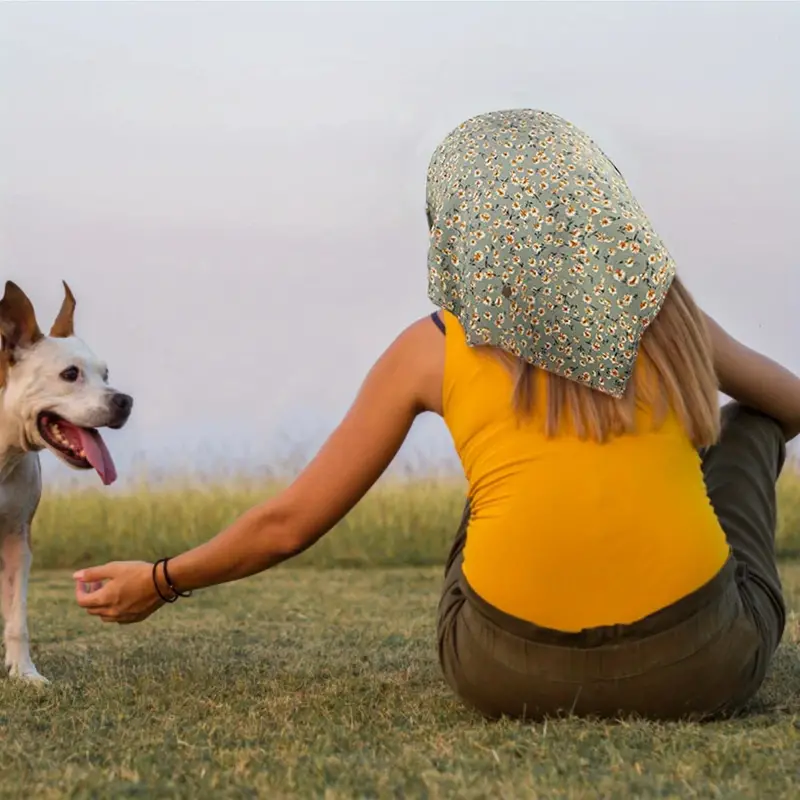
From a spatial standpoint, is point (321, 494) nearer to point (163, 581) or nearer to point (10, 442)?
point (163, 581)

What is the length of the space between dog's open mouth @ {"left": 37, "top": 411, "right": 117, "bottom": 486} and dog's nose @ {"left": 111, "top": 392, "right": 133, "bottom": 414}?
105 millimetres

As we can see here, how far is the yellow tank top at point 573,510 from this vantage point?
240 centimetres

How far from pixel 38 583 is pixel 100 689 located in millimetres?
4784

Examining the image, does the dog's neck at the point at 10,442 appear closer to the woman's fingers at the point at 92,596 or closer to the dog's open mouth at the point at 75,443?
the dog's open mouth at the point at 75,443

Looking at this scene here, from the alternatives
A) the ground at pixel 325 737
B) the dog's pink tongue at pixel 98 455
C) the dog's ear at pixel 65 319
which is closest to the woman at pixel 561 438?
the ground at pixel 325 737

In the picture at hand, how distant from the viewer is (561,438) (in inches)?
94.9

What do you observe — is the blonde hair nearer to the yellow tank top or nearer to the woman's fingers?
the yellow tank top

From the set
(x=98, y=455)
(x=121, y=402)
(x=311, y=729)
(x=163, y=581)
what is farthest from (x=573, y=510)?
(x=121, y=402)

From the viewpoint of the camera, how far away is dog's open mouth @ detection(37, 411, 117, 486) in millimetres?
4156

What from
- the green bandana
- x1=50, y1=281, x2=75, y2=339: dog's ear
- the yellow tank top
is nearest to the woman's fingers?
the yellow tank top

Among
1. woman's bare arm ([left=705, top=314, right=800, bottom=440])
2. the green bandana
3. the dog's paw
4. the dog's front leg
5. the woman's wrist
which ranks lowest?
the dog's paw

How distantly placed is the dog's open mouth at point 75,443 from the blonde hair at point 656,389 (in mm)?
2053

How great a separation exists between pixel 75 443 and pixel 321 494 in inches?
77.3

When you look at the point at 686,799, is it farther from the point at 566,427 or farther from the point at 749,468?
the point at 749,468
